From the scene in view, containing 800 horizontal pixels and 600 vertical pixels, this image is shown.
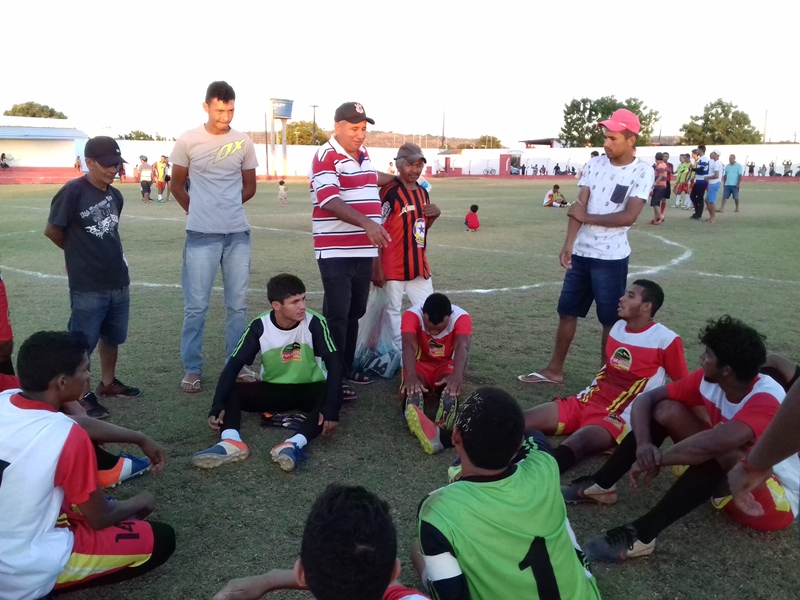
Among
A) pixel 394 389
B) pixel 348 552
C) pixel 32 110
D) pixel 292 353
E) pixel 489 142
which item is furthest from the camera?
pixel 489 142

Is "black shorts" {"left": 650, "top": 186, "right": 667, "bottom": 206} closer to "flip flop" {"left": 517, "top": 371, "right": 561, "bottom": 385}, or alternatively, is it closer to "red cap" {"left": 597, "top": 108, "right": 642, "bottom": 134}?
"red cap" {"left": 597, "top": 108, "right": 642, "bottom": 134}

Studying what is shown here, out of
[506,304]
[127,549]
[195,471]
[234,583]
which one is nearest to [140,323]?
[195,471]

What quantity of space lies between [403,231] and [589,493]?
2.72 m

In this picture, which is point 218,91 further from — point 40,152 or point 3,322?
point 40,152

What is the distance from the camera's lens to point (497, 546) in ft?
7.03

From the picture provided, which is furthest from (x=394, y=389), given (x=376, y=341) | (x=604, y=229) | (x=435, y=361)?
(x=604, y=229)

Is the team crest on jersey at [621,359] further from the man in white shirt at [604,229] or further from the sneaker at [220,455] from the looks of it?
the sneaker at [220,455]

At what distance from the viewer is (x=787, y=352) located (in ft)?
19.6

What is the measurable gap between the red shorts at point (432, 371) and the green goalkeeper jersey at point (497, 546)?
8.91 ft

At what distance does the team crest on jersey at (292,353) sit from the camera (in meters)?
4.46

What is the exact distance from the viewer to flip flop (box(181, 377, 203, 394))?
5023mm

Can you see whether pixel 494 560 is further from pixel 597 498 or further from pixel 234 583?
pixel 597 498

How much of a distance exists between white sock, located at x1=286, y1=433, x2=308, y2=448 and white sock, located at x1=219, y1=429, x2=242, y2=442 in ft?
1.09

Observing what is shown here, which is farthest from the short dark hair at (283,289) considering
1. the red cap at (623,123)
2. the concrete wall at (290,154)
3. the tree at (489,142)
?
the tree at (489,142)
